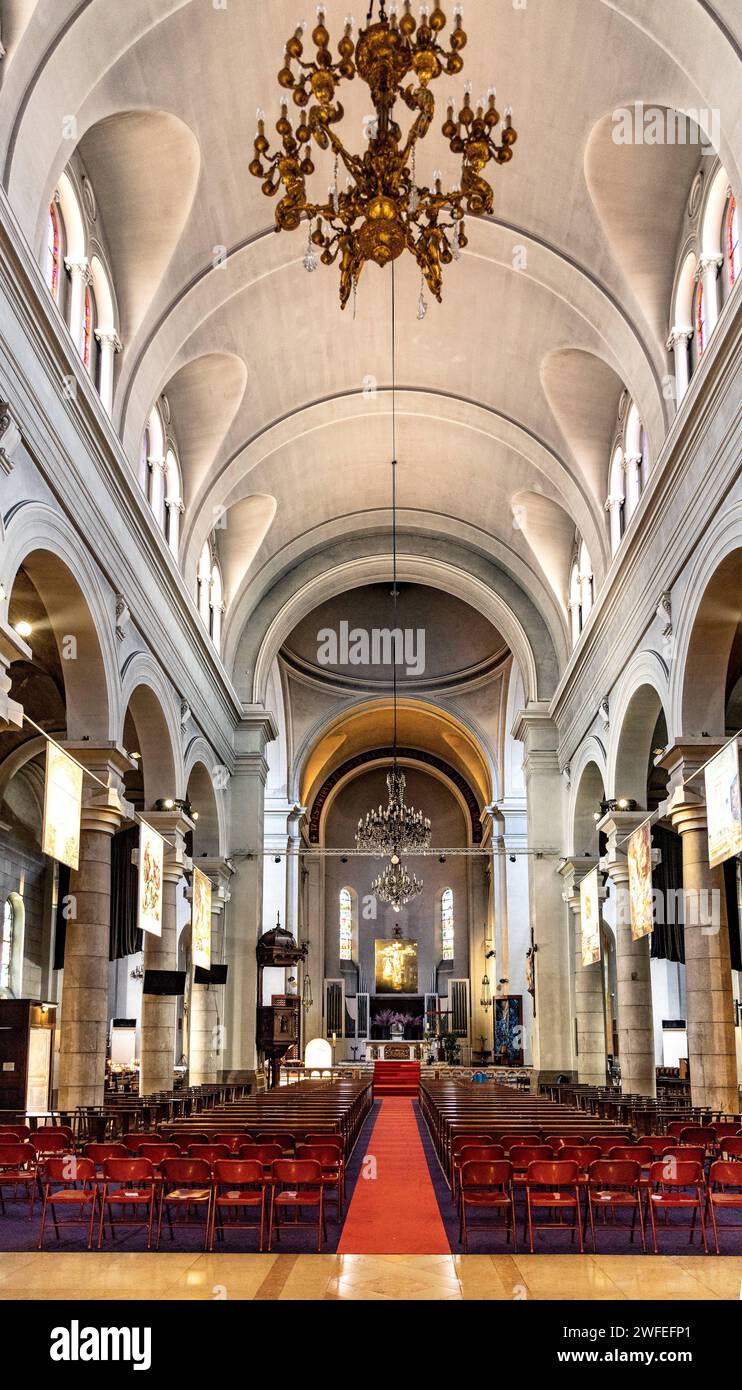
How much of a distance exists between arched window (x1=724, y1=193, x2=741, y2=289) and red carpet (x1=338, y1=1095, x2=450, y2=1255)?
1016 centimetres

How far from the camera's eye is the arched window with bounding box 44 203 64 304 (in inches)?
541

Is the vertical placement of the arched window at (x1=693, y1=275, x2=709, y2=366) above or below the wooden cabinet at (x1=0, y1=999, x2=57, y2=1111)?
above

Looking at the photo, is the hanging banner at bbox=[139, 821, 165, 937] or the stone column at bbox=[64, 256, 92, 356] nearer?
the stone column at bbox=[64, 256, 92, 356]

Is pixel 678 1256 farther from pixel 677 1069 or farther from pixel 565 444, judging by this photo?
pixel 677 1069

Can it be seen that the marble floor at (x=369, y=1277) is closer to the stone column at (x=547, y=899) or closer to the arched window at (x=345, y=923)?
the stone column at (x=547, y=899)

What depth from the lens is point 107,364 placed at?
15.8 m

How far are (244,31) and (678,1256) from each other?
517 inches

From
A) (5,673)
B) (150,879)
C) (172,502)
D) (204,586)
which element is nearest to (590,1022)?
(150,879)

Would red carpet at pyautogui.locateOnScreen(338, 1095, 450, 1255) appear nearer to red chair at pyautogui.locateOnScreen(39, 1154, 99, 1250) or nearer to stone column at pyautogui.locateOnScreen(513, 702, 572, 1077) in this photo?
red chair at pyautogui.locateOnScreen(39, 1154, 99, 1250)

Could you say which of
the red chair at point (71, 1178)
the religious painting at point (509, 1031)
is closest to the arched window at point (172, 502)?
the red chair at point (71, 1178)

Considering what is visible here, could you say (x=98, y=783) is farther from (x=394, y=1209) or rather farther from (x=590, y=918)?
(x=590, y=918)

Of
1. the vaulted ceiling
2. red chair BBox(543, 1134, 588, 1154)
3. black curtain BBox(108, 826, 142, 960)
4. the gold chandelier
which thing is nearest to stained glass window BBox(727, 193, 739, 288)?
the vaulted ceiling

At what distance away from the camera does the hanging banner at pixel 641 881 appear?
1681 cm

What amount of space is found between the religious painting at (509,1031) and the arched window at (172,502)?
1726cm
